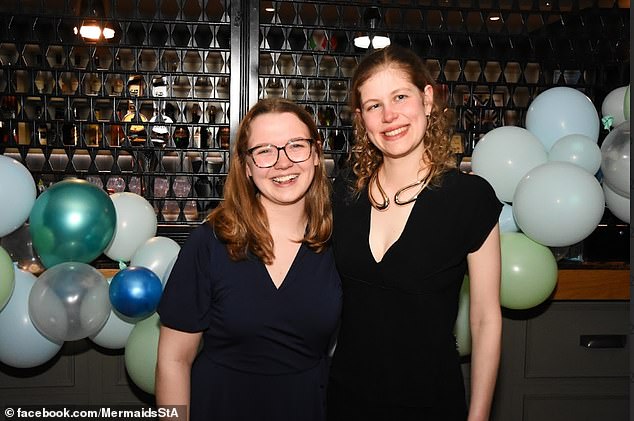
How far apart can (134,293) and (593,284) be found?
1.72m

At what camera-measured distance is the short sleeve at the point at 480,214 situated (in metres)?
1.46

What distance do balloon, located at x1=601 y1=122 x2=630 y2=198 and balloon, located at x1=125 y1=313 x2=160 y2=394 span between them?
1569mm

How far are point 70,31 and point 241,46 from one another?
3369mm

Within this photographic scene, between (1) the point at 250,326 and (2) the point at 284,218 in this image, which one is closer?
(1) the point at 250,326

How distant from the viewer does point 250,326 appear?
1493 millimetres

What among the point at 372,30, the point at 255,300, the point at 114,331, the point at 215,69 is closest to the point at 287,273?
the point at 255,300

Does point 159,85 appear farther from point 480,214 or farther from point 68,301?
point 480,214

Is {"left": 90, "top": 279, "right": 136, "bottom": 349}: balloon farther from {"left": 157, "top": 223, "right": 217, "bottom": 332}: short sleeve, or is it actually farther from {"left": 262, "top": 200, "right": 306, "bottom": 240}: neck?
{"left": 262, "top": 200, "right": 306, "bottom": 240}: neck

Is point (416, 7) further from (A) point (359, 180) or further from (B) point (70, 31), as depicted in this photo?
(B) point (70, 31)

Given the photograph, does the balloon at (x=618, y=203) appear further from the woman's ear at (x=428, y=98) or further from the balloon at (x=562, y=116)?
the woman's ear at (x=428, y=98)

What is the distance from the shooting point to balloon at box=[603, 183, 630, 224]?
88.4 inches

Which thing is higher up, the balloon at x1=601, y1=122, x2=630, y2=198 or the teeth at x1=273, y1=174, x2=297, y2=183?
the balloon at x1=601, y1=122, x2=630, y2=198

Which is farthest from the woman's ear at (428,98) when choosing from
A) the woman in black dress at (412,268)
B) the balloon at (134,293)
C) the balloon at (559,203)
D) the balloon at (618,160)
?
the balloon at (134,293)

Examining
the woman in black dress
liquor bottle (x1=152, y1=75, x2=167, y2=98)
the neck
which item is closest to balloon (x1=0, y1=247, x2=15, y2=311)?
the neck
